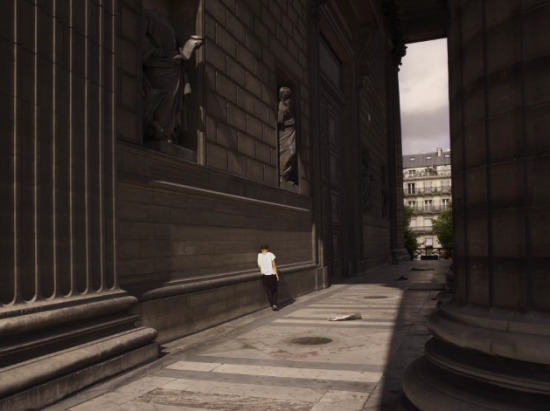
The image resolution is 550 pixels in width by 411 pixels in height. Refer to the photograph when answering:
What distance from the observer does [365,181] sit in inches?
1165

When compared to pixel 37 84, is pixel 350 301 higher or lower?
lower

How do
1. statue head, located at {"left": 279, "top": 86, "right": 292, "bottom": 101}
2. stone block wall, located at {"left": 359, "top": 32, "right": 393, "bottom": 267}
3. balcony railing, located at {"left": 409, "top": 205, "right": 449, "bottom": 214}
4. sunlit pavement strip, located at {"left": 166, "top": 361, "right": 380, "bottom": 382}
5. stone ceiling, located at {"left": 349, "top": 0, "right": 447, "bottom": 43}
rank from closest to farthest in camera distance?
sunlit pavement strip, located at {"left": 166, "top": 361, "right": 380, "bottom": 382}, statue head, located at {"left": 279, "top": 86, "right": 292, "bottom": 101}, stone block wall, located at {"left": 359, "top": 32, "right": 393, "bottom": 267}, stone ceiling, located at {"left": 349, "top": 0, "right": 447, "bottom": 43}, balcony railing, located at {"left": 409, "top": 205, "right": 449, "bottom": 214}

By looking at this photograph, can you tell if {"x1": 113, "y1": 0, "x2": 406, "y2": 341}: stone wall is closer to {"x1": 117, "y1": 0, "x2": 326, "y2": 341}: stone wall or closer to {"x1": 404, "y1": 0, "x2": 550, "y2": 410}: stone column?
{"x1": 117, "y1": 0, "x2": 326, "y2": 341}: stone wall

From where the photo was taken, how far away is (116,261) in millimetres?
7656

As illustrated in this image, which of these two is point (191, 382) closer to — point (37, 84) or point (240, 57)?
point (37, 84)

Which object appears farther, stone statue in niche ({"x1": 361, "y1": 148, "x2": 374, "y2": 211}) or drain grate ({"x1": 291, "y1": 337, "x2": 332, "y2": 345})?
stone statue in niche ({"x1": 361, "y1": 148, "x2": 374, "y2": 211})

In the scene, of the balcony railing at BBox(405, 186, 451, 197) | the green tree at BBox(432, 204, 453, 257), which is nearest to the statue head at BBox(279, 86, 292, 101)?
the green tree at BBox(432, 204, 453, 257)

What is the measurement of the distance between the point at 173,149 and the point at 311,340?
4.34 meters

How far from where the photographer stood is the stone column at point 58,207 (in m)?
5.83

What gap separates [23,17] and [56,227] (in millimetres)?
2444

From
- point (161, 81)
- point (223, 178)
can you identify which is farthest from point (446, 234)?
point (161, 81)

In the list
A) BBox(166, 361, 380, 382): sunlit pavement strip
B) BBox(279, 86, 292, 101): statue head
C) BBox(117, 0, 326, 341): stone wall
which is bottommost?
BBox(166, 361, 380, 382): sunlit pavement strip

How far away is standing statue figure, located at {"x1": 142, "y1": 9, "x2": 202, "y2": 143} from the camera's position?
32.2 ft

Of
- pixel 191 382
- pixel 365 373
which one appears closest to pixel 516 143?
A: pixel 365 373
